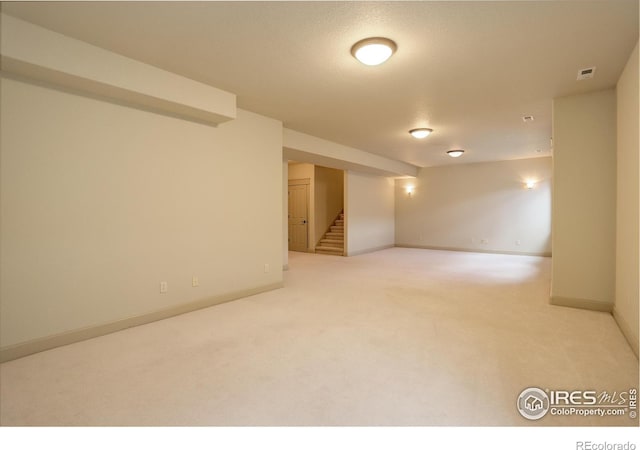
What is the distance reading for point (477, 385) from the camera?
2.32 m

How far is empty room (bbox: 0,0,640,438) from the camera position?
7.45 ft

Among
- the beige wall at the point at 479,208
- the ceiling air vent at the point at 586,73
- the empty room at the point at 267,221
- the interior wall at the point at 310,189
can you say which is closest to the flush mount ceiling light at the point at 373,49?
the empty room at the point at 267,221

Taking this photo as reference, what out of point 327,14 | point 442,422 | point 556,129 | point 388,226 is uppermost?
point 327,14

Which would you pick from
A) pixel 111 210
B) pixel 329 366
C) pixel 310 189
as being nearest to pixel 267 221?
pixel 111 210

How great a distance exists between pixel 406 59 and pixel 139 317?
3.92m

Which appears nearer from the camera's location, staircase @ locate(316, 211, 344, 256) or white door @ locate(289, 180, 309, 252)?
staircase @ locate(316, 211, 344, 256)

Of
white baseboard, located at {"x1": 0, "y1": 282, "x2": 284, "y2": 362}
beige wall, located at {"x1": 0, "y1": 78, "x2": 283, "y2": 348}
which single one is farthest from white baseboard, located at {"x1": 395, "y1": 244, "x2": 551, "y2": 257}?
white baseboard, located at {"x1": 0, "y1": 282, "x2": 284, "y2": 362}

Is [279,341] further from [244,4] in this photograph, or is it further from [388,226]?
[388,226]

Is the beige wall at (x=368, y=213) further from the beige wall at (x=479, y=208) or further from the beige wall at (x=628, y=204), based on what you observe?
the beige wall at (x=628, y=204)

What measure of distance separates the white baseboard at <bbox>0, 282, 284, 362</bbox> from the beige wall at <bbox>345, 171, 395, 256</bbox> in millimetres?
5216

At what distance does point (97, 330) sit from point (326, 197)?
7805 mm

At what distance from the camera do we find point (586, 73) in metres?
3.47

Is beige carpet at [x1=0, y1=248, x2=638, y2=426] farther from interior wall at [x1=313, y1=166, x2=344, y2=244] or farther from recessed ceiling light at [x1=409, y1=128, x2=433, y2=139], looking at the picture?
interior wall at [x1=313, y1=166, x2=344, y2=244]
